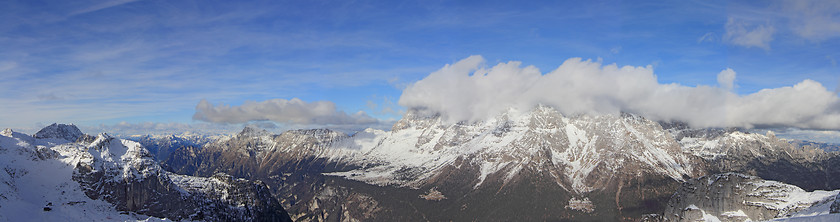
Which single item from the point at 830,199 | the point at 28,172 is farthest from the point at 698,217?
the point at 28,172

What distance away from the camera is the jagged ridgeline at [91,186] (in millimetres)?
119188

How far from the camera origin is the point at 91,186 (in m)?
139

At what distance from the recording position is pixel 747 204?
14000cm

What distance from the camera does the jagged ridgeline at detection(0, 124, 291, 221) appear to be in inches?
4692

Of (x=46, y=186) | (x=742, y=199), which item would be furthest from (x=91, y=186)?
(x=742, y=199)

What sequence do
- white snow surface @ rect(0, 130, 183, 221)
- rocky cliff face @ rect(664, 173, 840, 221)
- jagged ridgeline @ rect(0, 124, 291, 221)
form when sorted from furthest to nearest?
rocky cliff face @ rect(664, 173, 840, 221) → jagged ridgeline @ rect(0, 124, 291, 221) → white snow surface @ rect(0, 130, 183, 221)

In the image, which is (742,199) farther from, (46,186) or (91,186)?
(46,186)

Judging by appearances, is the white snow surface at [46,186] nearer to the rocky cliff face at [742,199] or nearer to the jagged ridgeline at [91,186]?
the jagged ridgeline at [91,186]

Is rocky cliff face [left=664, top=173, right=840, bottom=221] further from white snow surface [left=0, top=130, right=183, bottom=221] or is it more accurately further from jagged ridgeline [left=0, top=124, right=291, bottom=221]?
jagged ridgeline [left=0, top=124, right=291, bottom=221]

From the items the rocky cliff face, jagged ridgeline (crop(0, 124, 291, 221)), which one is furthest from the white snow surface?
the rocky cliff face

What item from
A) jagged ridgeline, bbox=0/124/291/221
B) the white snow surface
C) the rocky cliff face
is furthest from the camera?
the rocky cliff face

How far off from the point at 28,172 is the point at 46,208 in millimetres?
25542

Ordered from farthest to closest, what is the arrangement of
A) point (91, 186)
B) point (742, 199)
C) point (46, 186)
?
1. point (742, 199)
2. point (91, 186)
3. point (46, 186)

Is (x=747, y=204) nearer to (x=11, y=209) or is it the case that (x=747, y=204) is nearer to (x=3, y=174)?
(x=11, y=209)
